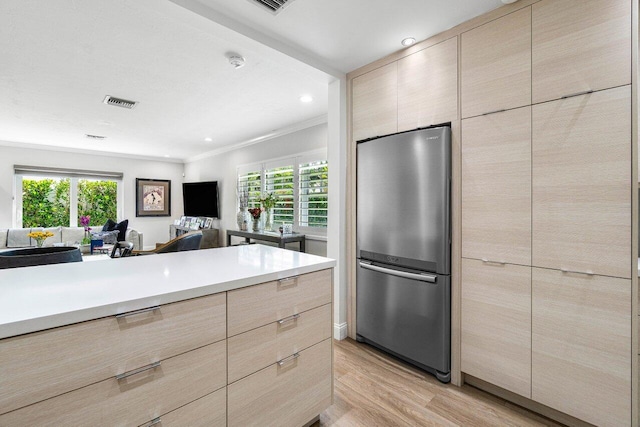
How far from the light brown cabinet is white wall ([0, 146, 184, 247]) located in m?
7.50

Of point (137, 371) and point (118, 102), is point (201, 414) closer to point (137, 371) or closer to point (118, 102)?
point (137, 371)

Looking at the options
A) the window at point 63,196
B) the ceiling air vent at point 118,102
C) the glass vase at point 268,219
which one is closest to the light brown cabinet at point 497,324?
the glass vase at point 268,219

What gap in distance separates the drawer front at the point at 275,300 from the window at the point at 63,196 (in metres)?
7.12

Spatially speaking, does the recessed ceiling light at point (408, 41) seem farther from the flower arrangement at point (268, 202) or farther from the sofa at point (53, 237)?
the sofa at point (53, 237)

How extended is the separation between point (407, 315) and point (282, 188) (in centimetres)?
306

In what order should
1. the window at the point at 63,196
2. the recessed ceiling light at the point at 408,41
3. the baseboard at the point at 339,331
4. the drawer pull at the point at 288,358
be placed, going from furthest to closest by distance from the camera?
the window at the point at 63,196, the baseboard at the point at 339,331, the recessed ceiling light at the point at 408,41, the drawer pull at the point at 288,358

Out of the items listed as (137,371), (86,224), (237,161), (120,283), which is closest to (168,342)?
(137,371)

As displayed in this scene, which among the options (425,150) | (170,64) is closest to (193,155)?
(170,64)

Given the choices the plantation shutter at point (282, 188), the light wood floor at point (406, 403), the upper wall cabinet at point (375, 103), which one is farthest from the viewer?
the plantation shutter at point (282, 188)

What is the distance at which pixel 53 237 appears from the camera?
18.8 feet

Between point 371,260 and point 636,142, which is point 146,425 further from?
point 636,142

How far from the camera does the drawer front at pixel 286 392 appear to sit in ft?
3.99

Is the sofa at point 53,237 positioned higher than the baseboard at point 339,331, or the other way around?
the sofa at point 53,237

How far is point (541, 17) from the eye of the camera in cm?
162
